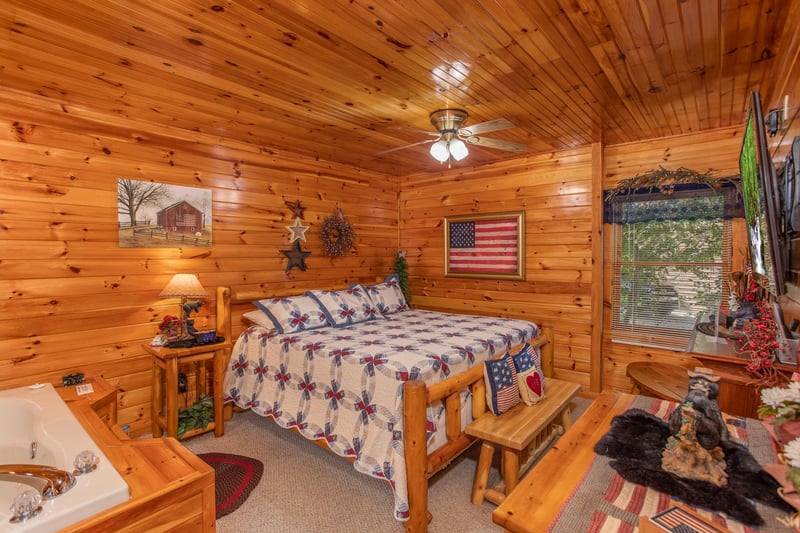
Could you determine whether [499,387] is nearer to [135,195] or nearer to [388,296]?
[388,296]

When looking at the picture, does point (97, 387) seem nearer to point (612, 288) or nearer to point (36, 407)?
point (36, 407)

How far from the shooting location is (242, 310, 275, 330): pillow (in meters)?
3.37

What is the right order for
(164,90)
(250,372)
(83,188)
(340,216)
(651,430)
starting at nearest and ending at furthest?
1. (651,430)
2. (164,90)
3. (83,188)
4. (250,372)
5. (340,216)

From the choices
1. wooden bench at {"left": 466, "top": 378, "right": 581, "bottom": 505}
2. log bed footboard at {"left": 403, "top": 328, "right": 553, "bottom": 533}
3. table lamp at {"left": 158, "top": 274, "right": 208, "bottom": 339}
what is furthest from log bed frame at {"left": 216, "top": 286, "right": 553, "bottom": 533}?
table lamp at {"left": 158, "top": 274, "right": 208, "bottom": 339}

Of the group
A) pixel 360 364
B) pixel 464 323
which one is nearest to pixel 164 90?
pixel 360 364

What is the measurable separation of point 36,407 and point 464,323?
2966 mm

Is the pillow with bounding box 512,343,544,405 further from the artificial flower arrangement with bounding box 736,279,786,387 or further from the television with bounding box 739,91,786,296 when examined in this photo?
the television with bounding box 739,91,786,296

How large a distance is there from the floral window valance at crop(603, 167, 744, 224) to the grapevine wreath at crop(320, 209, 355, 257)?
8.87 ft

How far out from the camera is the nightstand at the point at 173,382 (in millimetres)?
2857

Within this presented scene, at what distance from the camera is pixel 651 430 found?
1513 mm

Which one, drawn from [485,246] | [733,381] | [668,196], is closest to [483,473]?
[733,381]

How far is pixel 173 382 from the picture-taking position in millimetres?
2854

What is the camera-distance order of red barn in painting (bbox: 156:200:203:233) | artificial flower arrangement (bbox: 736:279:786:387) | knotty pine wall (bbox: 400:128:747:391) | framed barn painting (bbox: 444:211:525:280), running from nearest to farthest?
artificial flower arrangement (bbox: 736:279:786:387) < red barn in painting (bbox: 156:200:203:233) < knotty pine wall (bbox: 400:128:747:391) < framed barn painting (bbox: 444:211:525:280)

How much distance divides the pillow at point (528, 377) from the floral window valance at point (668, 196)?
196 centimetres
